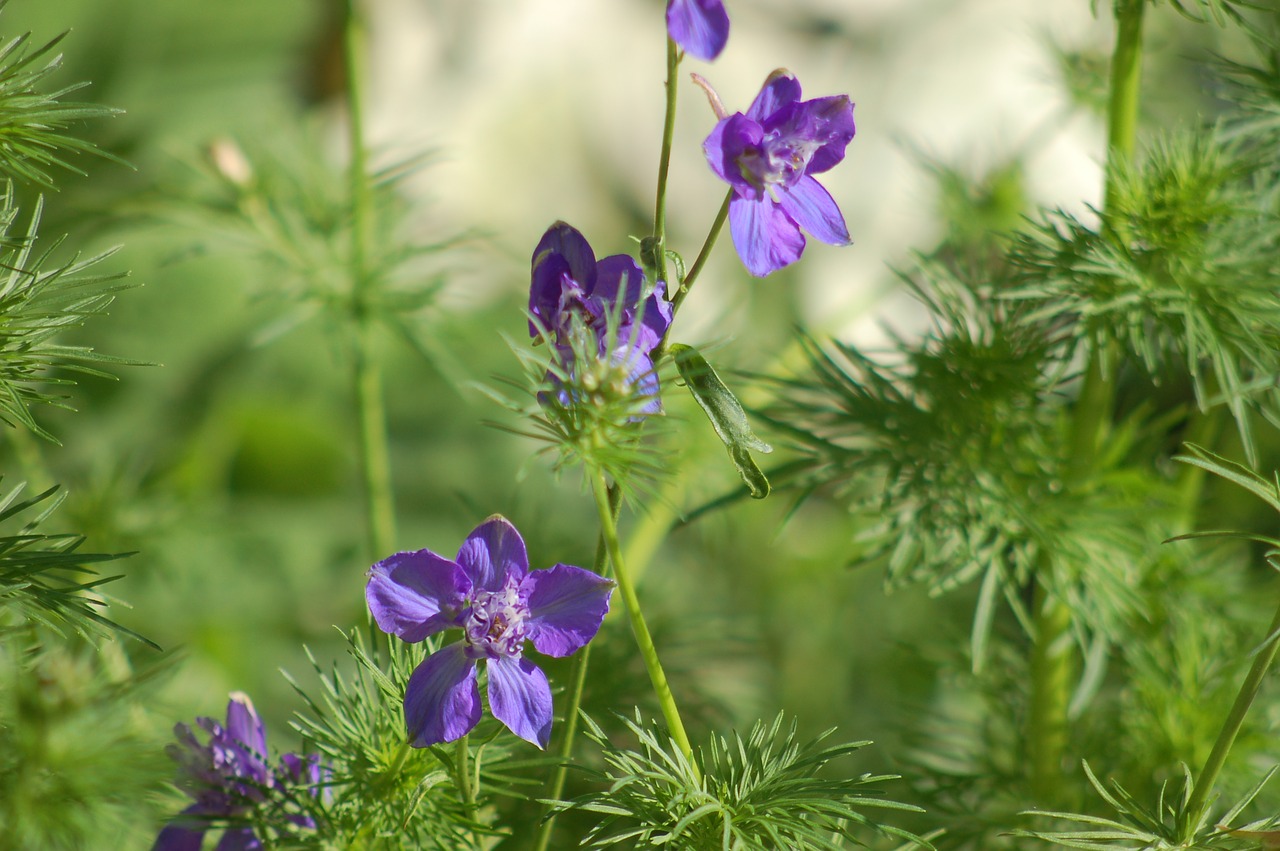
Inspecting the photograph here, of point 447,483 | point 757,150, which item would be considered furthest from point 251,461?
point 757,150

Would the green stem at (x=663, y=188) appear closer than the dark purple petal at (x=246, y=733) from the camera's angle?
Yes

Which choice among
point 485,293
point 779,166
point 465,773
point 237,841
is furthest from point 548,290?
point 485,293

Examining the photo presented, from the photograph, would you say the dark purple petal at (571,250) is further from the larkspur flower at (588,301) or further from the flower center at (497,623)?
the flower center at (497,623)

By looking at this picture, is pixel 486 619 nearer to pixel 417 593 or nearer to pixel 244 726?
pixel 417 593

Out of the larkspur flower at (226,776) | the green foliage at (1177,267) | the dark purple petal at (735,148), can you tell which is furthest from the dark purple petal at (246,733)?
the green foliage at (1177,267)

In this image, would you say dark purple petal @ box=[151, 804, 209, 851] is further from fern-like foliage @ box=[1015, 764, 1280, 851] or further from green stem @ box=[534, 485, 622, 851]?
fern-like foliage @ box=[1015, 764, 1280, 851]

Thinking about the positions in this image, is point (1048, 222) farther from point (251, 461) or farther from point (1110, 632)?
point (251, 461)

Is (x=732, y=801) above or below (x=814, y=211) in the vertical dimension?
below
